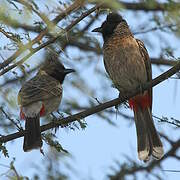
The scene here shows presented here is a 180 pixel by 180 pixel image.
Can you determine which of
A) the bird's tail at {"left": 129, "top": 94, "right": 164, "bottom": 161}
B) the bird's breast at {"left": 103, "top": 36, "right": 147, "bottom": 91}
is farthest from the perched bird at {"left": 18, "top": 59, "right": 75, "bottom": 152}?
the bird's tail at {"left": 129, "top": 94, "right": 164, "bottom": 161}

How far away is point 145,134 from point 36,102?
1063mm

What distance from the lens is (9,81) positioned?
104 inches

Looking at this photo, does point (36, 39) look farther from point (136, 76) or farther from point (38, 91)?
point (136, 76)

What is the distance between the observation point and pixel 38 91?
13.7ft

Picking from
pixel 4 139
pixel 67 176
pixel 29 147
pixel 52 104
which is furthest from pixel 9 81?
pixel 52 104

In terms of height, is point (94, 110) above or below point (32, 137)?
above

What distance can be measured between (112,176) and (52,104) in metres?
1.01

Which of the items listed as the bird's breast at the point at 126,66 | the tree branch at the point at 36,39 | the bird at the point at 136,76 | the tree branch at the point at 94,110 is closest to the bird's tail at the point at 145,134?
the bird at the point at 136,76

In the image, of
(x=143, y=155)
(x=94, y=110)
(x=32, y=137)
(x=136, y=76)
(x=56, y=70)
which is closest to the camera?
(x=94, y=110)

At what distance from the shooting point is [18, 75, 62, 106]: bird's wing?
4019mm

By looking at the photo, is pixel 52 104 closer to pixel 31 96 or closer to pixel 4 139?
pixel 31 96

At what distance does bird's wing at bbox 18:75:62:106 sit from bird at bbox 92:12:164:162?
54 centimetres

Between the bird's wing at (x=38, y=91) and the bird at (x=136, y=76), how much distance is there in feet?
1.78

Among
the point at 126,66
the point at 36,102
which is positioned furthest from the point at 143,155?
the point at 36,102
